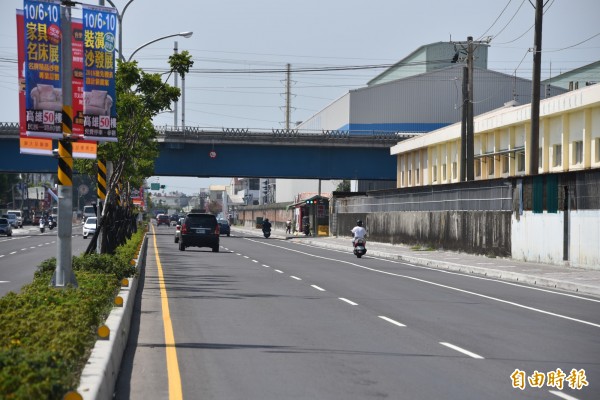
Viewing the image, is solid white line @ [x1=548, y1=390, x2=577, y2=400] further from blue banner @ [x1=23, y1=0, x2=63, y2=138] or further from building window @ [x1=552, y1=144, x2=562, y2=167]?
building window @ [x1=552, y1=144, x2=562, y2=167]

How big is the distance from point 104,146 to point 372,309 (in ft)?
53.2

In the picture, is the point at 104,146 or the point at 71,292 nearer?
the point at 71,292

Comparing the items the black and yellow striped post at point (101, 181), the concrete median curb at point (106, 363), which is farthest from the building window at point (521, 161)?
the concrete median curb at point (106, 363)

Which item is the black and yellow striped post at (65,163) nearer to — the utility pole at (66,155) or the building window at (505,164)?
the utility pole at (66,155)

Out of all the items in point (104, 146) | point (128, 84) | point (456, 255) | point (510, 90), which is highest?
point (510, 90)

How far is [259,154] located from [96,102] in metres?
56.2

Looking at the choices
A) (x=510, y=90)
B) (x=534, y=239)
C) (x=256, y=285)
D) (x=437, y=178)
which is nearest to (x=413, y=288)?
(x=256, y=285)

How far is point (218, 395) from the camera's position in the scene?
959cm

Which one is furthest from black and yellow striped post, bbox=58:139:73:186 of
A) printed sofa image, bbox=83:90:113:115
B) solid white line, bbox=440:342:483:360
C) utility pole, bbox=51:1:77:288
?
A: solid white line, bbox=440:342:483:360

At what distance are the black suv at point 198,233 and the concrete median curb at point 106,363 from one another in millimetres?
35555

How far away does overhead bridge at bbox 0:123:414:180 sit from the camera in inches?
3024

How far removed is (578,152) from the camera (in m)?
50.9

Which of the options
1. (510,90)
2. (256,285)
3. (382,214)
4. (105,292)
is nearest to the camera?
(105,292)

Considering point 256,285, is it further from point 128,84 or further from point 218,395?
point 218,395
